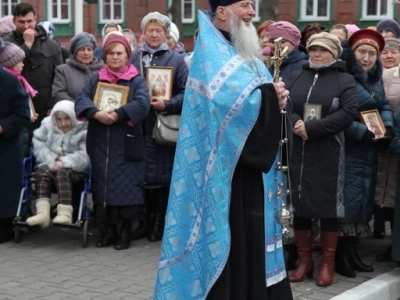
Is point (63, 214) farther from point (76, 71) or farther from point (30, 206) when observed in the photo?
point (76, 71)

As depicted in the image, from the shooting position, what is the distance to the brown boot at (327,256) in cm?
714

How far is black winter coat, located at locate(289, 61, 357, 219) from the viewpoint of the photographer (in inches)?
276

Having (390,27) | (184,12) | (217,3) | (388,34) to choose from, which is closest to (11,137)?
(217,3)

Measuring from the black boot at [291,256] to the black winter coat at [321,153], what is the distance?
0.58 meters

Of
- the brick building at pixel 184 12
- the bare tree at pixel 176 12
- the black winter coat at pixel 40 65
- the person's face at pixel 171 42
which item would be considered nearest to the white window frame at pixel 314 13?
the brick building at pixel 184 12

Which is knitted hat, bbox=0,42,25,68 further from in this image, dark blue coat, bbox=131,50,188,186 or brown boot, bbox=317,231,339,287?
brown boot, bbox=317,231,339,287

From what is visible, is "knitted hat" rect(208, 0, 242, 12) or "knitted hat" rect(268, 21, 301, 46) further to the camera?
"knitted hat" rect(268, 21, 301, 46)

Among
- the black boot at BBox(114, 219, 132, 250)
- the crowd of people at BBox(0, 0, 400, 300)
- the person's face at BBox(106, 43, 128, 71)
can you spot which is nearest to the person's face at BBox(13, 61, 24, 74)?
the crowd of people at BBox(0, 0, 400, 300)

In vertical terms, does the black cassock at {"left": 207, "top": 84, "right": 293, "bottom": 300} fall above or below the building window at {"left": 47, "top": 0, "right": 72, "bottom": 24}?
below

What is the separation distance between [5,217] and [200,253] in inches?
148

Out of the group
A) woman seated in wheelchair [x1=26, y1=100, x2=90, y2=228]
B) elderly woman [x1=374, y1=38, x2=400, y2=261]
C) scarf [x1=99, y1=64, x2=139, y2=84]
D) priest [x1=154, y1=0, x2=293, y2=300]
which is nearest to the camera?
priest [x1=154, y1=0, x2=293, y2=300]

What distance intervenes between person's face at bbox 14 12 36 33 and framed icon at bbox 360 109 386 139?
393 centimetres

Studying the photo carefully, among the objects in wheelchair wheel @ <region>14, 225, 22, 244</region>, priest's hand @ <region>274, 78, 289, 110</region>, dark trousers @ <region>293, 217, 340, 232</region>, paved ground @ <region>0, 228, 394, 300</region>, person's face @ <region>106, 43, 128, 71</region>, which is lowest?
paved ground @ <region>0, 228, 394, 300</region>

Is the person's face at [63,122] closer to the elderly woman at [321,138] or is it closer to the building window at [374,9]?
the elderly woman at [321,138]
